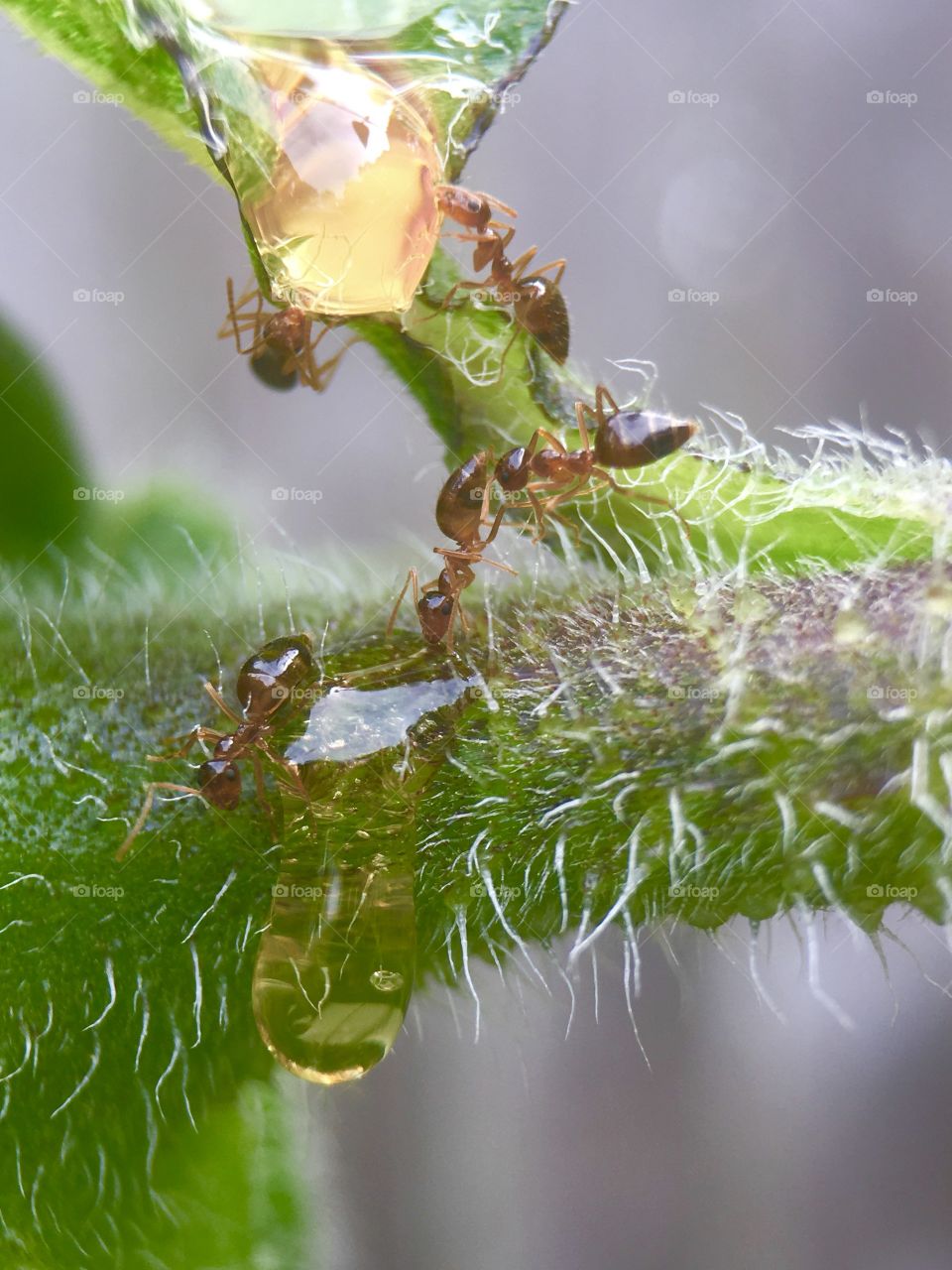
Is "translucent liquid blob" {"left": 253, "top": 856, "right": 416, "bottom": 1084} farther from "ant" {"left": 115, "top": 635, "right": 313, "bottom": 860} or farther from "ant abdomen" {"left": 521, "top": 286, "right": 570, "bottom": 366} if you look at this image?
"ant abdomen" {"left": 521, "top": 286, "right": 570, "bottom": 366}

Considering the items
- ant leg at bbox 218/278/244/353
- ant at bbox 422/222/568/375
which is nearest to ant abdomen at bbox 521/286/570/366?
ant at bbox 422/222/568/375

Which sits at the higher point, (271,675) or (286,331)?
(286,331)

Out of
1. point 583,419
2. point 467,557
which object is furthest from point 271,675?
point 583,419

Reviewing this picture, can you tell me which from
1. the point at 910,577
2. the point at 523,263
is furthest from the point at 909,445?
the point at 523,263

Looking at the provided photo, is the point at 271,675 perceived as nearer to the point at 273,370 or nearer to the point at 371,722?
the point at 371,722

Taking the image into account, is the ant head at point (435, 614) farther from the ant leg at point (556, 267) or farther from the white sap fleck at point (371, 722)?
the ant leg at point (556, 267)

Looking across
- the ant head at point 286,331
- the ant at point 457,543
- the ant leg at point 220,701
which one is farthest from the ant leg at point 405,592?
the ant head at point 286,331
